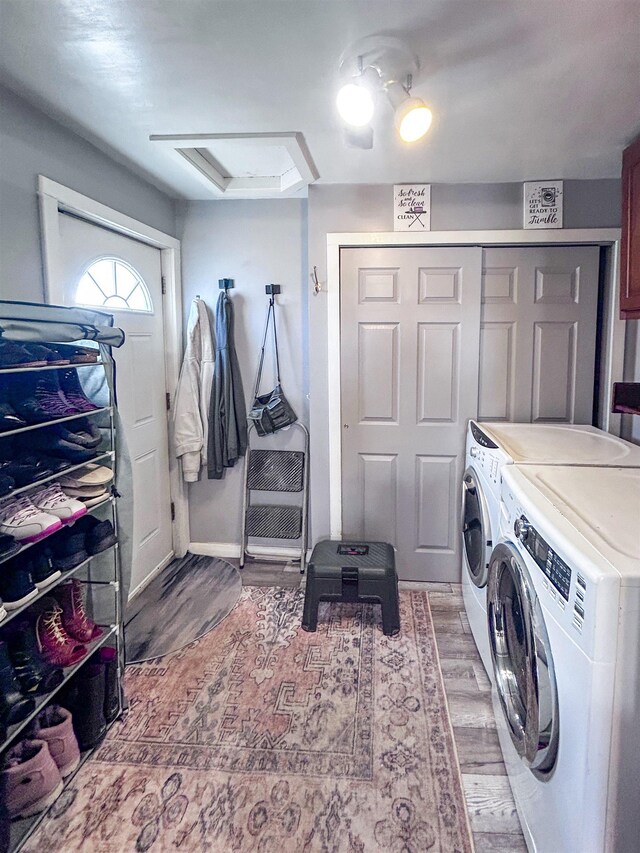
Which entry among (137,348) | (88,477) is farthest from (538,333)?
(88,477)

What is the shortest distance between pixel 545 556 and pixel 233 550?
7.58 feet

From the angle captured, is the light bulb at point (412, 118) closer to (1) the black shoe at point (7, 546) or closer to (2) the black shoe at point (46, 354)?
(2) the black shoe at point (46, 354)

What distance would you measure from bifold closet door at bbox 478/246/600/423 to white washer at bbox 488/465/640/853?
1.22 meters

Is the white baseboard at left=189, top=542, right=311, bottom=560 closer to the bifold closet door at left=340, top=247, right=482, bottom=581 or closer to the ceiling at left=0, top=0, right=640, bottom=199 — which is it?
the bifold closet door at left=340, top=247, right=482, bottom=581

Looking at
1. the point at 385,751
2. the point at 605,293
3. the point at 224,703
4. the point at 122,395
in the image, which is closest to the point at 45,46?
the point at 122,395

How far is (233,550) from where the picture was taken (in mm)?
3092

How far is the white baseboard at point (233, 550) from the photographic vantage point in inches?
121

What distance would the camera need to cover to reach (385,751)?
5.33ft

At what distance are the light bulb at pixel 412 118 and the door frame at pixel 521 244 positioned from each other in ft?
3.48

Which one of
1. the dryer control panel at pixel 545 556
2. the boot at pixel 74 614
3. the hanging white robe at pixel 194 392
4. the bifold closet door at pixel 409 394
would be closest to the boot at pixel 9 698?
the boot at pixel 74 614

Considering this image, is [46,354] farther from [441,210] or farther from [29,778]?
[441,210]

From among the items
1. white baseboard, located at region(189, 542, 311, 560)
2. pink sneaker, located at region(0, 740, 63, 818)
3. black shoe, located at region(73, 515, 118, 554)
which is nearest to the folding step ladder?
white baseboard, located at region(189, 542, 311, 560)

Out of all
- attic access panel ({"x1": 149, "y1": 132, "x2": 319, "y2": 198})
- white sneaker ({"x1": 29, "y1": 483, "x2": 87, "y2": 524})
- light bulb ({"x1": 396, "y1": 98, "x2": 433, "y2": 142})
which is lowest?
white sneaker ({"x1": 29, "y1": 483, "x2": 87, "y2": 524})

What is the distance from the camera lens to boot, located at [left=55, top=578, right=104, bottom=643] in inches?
61.2
